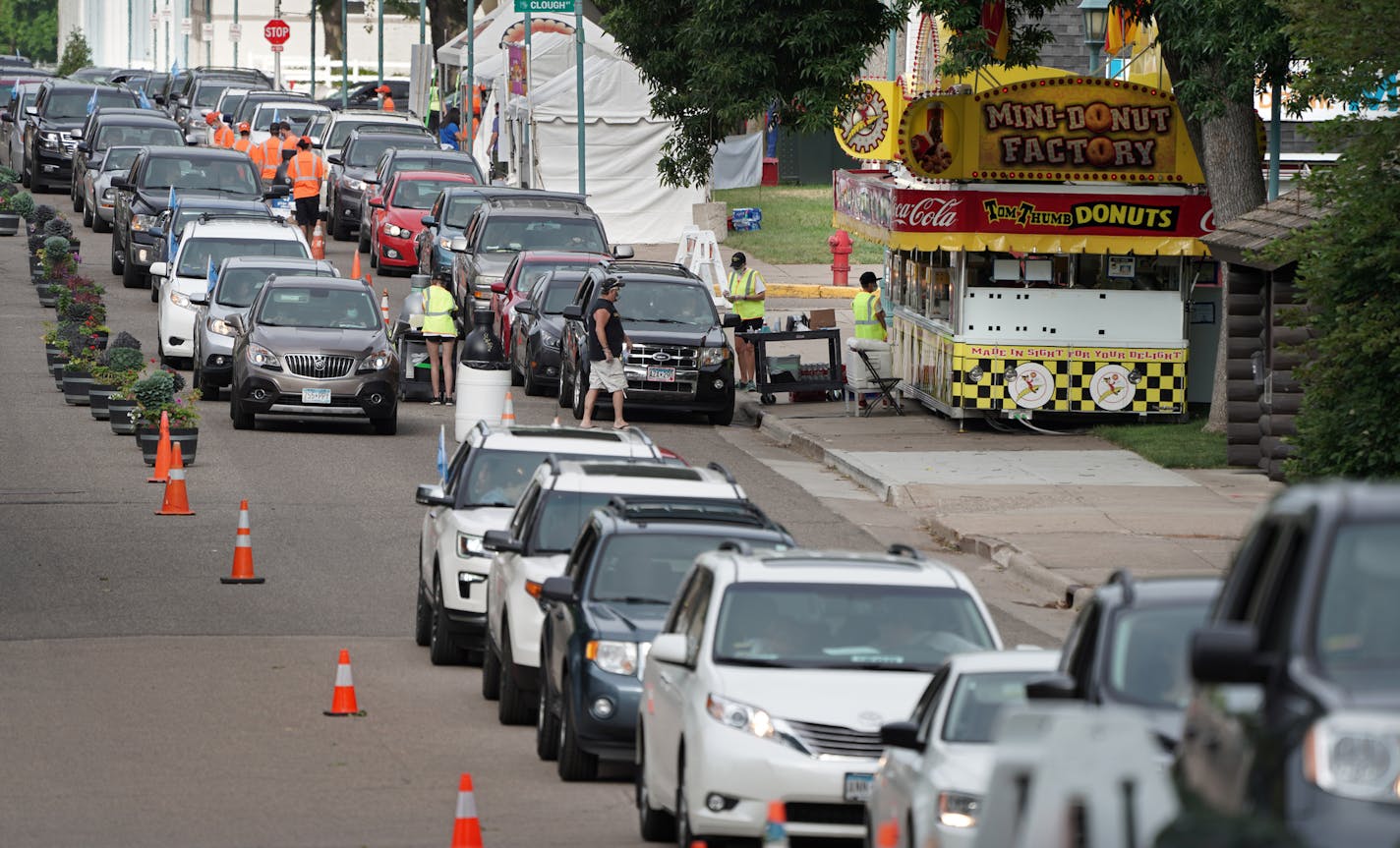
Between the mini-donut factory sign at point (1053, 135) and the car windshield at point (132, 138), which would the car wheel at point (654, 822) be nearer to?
the mini-donut factory sign at point (1053, 135)

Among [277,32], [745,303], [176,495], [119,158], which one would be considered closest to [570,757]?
[176,495]

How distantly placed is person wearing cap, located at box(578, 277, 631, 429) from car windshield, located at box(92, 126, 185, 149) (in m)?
22.1

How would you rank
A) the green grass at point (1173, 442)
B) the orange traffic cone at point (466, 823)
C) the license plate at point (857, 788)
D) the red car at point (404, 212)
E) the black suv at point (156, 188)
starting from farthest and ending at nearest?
the red car at point (404, 212)
the black suv at point (156, 188)
the green grass at point (1173, 442)
the license plate at point (857, 788)
the orange traffic cone at point (466, 823)

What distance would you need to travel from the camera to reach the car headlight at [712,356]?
95.3 ft

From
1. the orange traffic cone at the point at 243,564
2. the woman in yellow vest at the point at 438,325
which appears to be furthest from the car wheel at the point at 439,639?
the woman in yellow vest at the point at 438,325

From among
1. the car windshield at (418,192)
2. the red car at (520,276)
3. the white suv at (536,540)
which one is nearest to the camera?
the white suv at (536,540)

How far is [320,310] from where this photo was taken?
93.4ft

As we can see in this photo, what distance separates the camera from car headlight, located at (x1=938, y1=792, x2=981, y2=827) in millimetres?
8758

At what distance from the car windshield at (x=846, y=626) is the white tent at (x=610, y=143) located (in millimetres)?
37124

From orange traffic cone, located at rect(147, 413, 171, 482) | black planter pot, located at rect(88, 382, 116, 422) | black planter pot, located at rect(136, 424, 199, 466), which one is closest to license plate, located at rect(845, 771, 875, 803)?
orange traffic cone, located at rect(147, 413, 171, 482)

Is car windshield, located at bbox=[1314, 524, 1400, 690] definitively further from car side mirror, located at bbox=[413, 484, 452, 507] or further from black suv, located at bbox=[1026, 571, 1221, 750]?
car side mirror, located at bbox=[413, 484, 452, 507]

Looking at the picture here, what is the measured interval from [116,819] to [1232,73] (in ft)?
54.0

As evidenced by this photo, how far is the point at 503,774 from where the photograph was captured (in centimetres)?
1323

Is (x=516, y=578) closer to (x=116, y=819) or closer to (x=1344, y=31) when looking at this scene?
(x=116, y=819)
